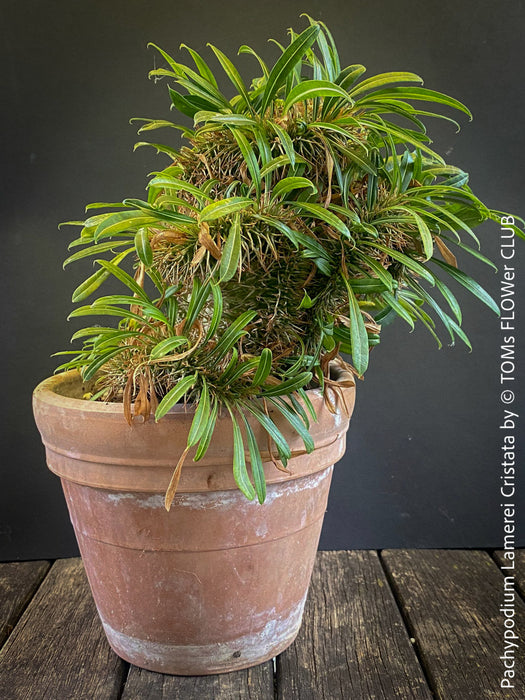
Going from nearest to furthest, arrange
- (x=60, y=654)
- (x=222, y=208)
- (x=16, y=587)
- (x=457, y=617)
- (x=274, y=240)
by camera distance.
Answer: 1. (x=222, y=208)
2. (x=274, y=240)
3. (x=60, y=654)
4. (x=457, y=617)
5. (x=16, y=587)

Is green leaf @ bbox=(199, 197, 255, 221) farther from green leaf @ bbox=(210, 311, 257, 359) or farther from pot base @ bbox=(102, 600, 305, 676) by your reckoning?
pot base @ bbox=(102, 600, 305, 676)

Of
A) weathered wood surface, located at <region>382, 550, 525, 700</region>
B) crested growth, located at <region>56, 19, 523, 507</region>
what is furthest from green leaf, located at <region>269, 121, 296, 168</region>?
weathered wood surface, located at <region>382, 550, 525, 700</region>

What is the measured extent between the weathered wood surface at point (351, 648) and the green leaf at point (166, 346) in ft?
1.88

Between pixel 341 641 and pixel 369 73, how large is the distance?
115 cm

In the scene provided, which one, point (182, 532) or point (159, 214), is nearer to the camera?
point (159, 214)

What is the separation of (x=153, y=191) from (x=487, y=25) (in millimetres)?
905

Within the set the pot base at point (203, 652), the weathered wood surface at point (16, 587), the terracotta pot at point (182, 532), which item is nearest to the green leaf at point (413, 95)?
the terracotta pot at point (182, 532)

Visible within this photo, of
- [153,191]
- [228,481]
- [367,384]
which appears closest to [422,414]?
[367,384]

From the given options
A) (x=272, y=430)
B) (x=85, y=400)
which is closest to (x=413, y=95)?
(x=272, y=430)

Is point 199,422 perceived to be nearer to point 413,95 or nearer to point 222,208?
point 222,208

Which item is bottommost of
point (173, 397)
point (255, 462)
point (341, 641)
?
point (341, 641)

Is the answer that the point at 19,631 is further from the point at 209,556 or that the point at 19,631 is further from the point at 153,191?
the point at 153,191

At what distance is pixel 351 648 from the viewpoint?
44.2 inches

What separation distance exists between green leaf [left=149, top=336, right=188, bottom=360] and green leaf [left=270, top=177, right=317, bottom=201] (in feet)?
0.76
